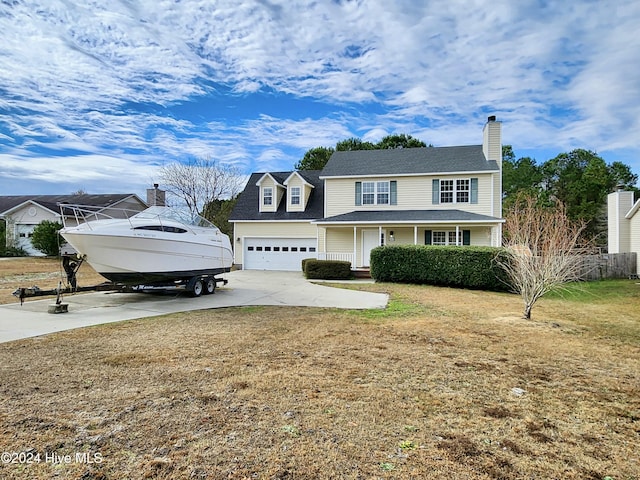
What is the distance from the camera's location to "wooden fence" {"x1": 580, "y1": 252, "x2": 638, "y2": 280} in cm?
1756

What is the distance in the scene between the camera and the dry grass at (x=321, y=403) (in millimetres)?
2729

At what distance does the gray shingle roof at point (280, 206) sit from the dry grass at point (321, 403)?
15460 millimetres

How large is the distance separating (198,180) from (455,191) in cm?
1968

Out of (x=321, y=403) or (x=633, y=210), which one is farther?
(x=633, y=210)

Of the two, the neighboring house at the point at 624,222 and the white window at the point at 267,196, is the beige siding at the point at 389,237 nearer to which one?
the white window at the point at 267,196

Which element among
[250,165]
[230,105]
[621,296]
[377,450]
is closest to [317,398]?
[377,450]

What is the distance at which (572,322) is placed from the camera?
28.1 feet

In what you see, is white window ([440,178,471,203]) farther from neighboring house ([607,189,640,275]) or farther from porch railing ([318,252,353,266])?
neighboring house ([607,189,640,275])

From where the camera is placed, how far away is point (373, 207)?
2120 cm

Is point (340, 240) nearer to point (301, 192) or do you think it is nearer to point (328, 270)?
point (328, 270)

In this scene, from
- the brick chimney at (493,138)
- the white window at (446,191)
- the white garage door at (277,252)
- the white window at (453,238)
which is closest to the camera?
the white window at (453,238)

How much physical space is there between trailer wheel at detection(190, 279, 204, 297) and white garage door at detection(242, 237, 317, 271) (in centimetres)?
1047

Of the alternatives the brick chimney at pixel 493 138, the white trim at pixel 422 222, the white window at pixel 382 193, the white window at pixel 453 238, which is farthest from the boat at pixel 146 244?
the brick chimney at pixel 493 138

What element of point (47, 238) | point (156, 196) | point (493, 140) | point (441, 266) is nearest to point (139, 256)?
point (156, 196)
